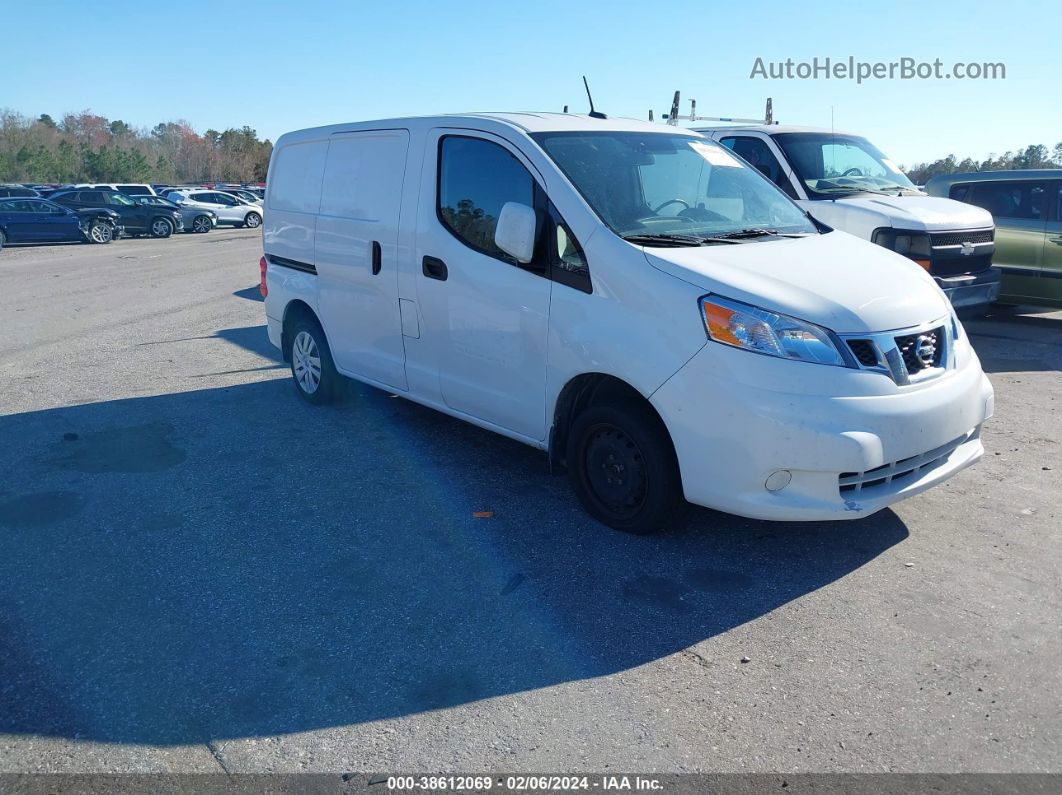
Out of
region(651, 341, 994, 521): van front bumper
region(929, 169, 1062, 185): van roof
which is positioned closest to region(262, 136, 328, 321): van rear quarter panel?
region(651, 341, 994, 521): van front bumper

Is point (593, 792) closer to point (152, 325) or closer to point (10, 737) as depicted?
point (10, 737)

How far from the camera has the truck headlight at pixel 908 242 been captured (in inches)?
334

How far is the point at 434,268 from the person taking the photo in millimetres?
5316

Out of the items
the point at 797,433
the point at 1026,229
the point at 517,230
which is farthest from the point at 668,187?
the point at 1026,229

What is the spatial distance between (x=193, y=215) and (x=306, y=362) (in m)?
31.3

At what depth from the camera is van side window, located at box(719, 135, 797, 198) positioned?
29.9 ft

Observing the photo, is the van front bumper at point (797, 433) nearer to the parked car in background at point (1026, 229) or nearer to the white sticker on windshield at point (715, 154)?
the white sticker on windshield at point (715, 154)

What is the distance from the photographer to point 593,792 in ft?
9.14

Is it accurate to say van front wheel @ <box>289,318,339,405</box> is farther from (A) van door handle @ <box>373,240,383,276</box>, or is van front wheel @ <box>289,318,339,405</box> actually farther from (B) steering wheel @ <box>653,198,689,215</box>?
(B) steering wheel @ <box>653,198,689,215</box>

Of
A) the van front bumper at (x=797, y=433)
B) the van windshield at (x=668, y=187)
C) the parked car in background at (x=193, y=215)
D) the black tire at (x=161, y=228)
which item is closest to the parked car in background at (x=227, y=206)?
the parked car in background at (x=193, y=215)

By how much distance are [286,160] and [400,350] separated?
2.22m

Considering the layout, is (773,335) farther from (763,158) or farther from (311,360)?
(763,158)

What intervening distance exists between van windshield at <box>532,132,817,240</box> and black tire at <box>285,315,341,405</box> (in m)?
2.72

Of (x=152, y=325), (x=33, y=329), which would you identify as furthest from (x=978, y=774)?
(x=33, y=329)
